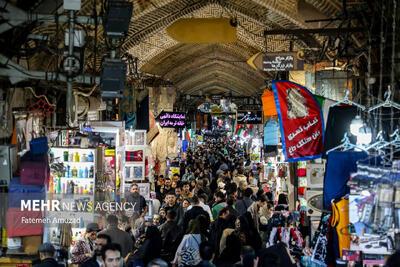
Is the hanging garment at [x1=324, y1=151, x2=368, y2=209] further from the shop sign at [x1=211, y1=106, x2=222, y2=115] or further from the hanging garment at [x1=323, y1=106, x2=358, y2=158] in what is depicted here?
the shop sign at [x1=211, y1=106, x2=222, y2=115]

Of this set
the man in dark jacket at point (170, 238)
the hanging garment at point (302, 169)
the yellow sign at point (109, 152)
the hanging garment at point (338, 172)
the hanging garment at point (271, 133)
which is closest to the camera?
the hanging garment at point (338, 172)

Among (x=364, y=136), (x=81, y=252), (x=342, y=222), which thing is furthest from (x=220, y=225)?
(x=364, y=136)

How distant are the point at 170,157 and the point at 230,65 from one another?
4794 mm

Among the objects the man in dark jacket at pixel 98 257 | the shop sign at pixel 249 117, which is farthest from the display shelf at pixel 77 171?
the shop sign at pixel 249 117

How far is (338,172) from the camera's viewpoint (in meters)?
5.91

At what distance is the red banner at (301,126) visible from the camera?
7398 millimetres

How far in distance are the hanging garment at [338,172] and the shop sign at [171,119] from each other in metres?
11.8

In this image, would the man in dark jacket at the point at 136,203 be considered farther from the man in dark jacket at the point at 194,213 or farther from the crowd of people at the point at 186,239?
the man in dark jacket at the point at 194,213

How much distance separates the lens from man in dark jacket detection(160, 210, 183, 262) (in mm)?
7520

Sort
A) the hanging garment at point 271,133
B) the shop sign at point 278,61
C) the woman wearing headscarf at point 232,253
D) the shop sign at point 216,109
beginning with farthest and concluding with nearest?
the shop sign at point 216,109
the hanging garment at point 271,133
the shop sign at point 278,61
the woman wearing headscarf at point 232,253

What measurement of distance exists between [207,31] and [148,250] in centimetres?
659

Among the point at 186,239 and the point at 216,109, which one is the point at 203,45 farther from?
the point at 186,239

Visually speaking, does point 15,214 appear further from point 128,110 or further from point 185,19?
point 185,19

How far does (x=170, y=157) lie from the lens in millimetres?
20516
